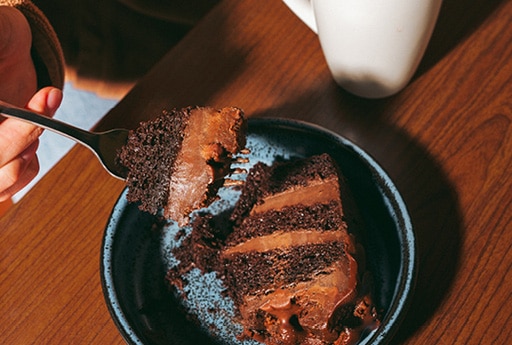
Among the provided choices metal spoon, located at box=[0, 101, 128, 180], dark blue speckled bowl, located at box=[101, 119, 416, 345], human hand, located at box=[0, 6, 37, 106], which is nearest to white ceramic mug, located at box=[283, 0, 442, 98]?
dark blue speckled bowl, located at box=[101, 119, 416, 345]

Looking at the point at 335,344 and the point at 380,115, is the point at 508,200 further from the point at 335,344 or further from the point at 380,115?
the point at 335,344

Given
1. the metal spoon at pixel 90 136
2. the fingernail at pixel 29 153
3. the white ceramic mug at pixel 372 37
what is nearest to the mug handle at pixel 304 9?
the white ceramic mug at pixel 372 37

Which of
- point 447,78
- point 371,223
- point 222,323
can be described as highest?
point 447,78

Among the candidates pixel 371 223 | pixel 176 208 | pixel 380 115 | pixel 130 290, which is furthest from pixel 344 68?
pixel 130 290

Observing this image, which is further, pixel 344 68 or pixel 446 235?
pixel 344 68

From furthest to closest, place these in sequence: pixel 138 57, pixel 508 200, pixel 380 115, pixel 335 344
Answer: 1. pixel 138 57
2. pixel 380 115
3. pixel 508 200
4. pixel 335 344

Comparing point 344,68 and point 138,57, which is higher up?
point 344,68

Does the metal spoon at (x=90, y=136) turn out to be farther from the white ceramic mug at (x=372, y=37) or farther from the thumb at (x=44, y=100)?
the white ceramic mug at (x=372, y=37)
